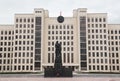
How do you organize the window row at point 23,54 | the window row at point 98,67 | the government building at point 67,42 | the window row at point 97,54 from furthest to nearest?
the window row at point 23,54
the window row at point 97,54
the government building at point 67,42
the window row at point 98,67

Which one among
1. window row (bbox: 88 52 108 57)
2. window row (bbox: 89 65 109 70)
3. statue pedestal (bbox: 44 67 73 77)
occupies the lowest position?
window row (bbox: 89 65 109 70)

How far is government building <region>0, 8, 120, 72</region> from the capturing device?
79.1 m

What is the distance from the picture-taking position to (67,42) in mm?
81750

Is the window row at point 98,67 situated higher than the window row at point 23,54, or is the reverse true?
the window row at point 23,54

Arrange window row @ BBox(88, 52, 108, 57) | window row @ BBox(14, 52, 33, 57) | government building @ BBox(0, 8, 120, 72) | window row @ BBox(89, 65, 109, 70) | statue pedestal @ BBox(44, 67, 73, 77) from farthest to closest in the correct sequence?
window row @ BBox(14, 52, 33, 57) → window row @ BBox(88, 52, 108, 57) → government building @ BBox(0, 8, 120, 72) → window row @ BBox(89, 65, 109, 70) → statue pedestal @ BBox(44, 67, 73, 77)

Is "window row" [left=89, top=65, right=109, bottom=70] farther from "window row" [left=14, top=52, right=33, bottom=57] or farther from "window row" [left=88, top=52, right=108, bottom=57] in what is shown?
"window row" [left=14, top=52, right=33, bottom=57]

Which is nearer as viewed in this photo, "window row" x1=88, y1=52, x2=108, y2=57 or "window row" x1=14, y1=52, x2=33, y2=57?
"window row" x1=88, y1=52, x2=108, y2=57

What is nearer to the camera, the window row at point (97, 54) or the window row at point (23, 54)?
the window row at point (97, 54)

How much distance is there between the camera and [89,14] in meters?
81.8

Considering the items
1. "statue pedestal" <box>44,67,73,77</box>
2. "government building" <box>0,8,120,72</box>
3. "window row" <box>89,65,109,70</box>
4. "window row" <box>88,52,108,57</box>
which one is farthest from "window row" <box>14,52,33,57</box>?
"statue pedestal" <box>44,67,73,77</box>

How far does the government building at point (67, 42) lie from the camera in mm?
79062

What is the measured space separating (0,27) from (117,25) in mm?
40461

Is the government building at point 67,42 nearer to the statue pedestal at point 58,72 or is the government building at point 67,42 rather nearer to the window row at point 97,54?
the window row at point 97,54

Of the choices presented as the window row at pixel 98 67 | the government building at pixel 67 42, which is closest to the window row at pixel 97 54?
the government building at pixel 67 42
